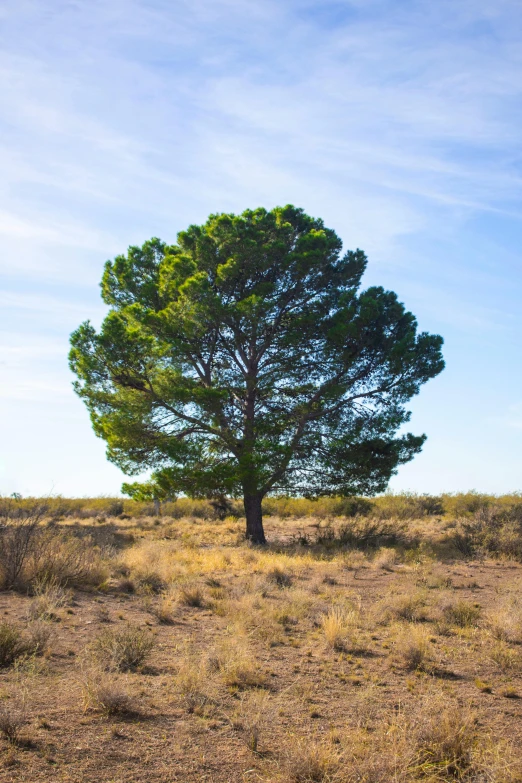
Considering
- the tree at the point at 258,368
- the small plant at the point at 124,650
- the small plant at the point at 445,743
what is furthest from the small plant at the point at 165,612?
the tree at the point at 258,368

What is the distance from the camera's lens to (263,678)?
682 centimetres

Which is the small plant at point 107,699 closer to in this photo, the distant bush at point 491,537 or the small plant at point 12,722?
the small plant at point 12,722

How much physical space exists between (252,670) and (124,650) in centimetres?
150

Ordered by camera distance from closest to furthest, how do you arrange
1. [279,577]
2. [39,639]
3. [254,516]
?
[39,639] < [279,577] < [254,516]

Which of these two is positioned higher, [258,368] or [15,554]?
[258,368]

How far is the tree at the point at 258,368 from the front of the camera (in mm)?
21078

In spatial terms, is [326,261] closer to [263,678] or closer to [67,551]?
[67,551]

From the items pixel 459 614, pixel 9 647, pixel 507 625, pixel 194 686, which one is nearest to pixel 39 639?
pixel 9 647

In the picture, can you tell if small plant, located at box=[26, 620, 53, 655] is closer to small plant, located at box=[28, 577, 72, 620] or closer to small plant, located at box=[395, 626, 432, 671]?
small plant, located at box=[28, 577, 72, 620]

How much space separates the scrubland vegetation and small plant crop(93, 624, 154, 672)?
0.02 m

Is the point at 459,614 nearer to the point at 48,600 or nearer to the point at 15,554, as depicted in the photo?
the point at 48,600

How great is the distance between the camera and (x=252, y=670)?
6.92 m

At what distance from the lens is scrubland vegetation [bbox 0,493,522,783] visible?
15.9 ft

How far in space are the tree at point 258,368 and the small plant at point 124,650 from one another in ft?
42.7
